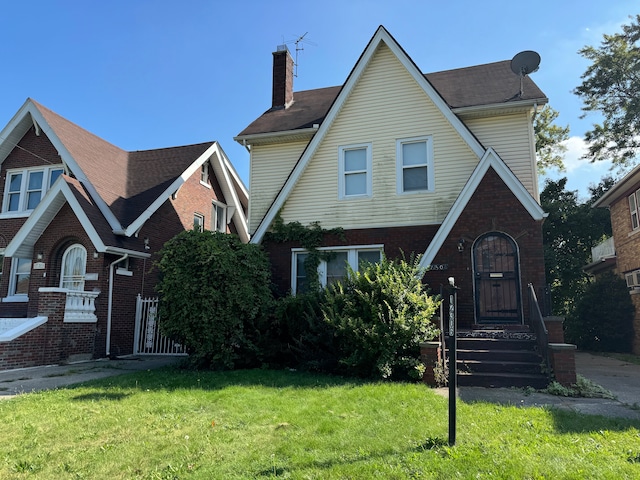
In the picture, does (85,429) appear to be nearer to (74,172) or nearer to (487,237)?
(487,237)

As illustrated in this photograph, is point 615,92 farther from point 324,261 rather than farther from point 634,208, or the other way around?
point 324,261

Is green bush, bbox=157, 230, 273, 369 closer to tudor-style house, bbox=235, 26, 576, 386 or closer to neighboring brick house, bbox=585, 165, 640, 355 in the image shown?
tudor-style house, bbox=235, 26, 576, 386

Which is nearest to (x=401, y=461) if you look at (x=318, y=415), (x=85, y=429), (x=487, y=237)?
(x=318, y=415)

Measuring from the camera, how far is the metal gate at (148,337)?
14.3 meters

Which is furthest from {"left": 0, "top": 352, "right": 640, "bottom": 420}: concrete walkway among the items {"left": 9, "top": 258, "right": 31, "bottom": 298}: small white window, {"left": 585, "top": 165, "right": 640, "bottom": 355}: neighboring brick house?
{"left": 9, "top": 258, "right": 31, "bottom": 298}: small white window

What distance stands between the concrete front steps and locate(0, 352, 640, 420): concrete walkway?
0.34m

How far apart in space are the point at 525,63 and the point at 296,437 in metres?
12.9

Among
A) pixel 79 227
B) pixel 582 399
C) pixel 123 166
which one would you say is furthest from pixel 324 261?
pixel 123 166

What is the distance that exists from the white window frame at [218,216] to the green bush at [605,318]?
16.1m

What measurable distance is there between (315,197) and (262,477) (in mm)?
10378

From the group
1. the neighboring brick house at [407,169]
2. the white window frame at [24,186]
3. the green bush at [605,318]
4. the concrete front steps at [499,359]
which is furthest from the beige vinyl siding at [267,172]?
the green bush at [605,318]

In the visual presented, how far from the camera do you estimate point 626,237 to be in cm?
1761

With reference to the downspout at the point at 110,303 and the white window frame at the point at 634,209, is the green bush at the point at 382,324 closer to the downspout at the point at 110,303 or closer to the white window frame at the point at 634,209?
the downspout at the point at 110,303

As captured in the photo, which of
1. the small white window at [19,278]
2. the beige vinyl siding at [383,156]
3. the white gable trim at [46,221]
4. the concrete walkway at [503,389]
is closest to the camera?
the concrete walkway at [503,389]
